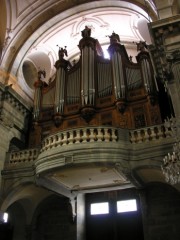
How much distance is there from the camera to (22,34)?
503 inches

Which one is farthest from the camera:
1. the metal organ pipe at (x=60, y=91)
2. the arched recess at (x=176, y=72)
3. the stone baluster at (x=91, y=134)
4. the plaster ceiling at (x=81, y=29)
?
the plaster ceiling at (x=81, y=29)

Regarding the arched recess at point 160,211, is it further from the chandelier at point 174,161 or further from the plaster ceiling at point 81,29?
the plaster ceiling at point 81,29

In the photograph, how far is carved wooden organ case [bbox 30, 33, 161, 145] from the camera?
398 inches

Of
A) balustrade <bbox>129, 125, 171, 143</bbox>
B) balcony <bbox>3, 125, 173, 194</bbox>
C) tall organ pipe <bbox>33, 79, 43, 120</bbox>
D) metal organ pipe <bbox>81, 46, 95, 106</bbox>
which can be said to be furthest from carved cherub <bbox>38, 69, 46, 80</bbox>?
balustrade <bbox>129, 125, 171, 143</bbox>

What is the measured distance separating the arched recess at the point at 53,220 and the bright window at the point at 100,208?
101 cm

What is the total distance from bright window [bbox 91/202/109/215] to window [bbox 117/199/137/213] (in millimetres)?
495

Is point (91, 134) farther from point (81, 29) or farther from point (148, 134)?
point (81, 29)

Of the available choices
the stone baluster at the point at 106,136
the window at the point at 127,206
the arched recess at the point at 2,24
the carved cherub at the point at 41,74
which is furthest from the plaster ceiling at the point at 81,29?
the window at the point at 127,206

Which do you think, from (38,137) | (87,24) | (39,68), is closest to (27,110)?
(38,137)

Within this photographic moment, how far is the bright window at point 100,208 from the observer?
10.8 metres

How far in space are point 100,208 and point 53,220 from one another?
73.9 inches

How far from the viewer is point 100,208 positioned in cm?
1089

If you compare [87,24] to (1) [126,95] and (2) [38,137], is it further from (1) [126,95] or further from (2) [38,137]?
(2) [38,137]

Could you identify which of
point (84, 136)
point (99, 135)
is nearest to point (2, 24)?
point (84, 136)
